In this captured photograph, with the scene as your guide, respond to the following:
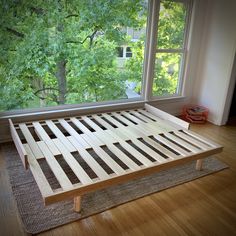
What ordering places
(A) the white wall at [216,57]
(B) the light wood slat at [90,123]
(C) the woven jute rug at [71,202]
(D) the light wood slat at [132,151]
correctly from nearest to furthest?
1. (C) the woven jute rug at [71,202]
2. (D) the light wood slat at [132,151]
3. (B) the light wood slat at [90,123]
4. (A) the white wall at [216,57]

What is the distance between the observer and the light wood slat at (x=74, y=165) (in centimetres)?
175

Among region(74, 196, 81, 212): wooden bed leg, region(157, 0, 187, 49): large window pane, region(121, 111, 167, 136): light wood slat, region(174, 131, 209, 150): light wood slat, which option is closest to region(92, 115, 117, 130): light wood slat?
region(121, 111, 167, 136): light wood slat

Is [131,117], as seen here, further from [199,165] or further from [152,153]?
[199,165]

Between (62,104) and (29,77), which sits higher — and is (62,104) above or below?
below

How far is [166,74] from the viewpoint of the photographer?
11.9 feet

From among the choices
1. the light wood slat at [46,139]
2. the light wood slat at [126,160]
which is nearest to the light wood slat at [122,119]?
the light wood slat at [126,160]

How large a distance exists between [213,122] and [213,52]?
3.27 feet

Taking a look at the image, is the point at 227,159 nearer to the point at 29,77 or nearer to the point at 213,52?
the point at 213,52

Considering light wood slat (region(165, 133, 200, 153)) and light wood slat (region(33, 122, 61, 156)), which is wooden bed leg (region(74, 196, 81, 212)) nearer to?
light wood slat (region(33, 122, 61, 156))

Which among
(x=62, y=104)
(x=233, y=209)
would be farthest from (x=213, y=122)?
(x=62, y=104)

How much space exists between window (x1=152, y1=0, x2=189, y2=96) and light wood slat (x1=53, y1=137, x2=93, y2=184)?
1820 mm

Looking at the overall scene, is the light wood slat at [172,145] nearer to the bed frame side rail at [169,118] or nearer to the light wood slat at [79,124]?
the bed frame side rail at [169,118]

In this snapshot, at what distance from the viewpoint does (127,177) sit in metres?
1.84

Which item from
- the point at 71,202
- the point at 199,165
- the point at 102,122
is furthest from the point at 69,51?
the point at 199,165
